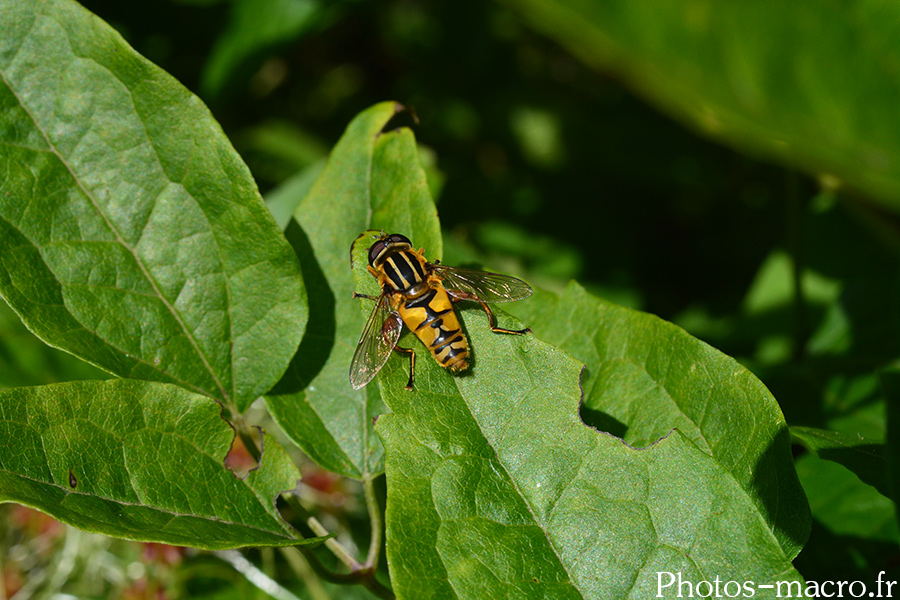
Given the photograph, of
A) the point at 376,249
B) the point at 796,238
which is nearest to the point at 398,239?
the point at 376,249

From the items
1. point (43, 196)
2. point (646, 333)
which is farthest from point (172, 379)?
point (646, 333)

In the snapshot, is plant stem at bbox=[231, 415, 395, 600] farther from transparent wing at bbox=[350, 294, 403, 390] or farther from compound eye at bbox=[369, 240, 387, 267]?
compound eye at bbox=[369, 240, 387, 267]

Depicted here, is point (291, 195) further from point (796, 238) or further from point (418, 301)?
point (796, 238)

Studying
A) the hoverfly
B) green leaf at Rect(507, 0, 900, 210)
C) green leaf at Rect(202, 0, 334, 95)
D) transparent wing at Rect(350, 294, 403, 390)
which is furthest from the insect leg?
green leaf at Rect(202, 0, 334, 95)

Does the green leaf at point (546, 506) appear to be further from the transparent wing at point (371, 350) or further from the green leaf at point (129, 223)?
the green leaf at point (129, 223)

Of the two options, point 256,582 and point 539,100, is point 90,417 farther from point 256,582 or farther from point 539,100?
point 539,100

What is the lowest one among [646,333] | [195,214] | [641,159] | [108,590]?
[108,590]

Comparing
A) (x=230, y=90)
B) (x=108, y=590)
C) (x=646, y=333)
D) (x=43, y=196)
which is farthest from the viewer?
(x=230, y=90)

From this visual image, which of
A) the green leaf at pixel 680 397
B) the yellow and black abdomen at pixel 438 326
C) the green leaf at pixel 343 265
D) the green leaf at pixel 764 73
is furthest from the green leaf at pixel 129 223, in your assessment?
the green leaf at pixel 764 73
